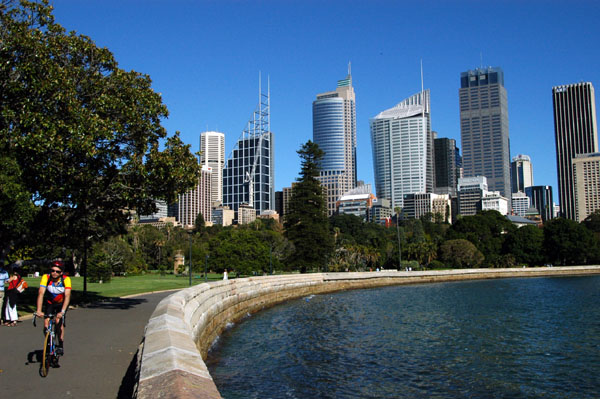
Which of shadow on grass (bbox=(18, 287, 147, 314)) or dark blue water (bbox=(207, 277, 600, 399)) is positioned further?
shadow on grass (bbox=(18, 287, 147, 314))

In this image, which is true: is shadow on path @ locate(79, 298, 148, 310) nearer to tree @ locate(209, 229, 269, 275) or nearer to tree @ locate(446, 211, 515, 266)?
tree @ locate(209, 229, 269, 275)

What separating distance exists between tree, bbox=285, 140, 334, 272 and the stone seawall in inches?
245

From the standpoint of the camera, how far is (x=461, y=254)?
307 ft

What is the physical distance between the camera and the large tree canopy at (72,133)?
57.2 feet

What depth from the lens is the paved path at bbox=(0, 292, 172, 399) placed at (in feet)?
26.7

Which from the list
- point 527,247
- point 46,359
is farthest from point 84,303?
point 527,247

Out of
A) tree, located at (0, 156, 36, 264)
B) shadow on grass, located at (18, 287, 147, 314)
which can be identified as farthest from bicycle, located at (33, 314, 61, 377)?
shadow on grass, located at (18, 287, 147, 314)

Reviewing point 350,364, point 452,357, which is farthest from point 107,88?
point 452,357

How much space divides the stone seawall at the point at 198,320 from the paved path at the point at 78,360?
2.77 feet

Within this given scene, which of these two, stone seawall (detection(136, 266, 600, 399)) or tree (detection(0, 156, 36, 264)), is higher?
tree (detection(0, 156, 36, 264))

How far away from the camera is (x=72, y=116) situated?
58.7ft

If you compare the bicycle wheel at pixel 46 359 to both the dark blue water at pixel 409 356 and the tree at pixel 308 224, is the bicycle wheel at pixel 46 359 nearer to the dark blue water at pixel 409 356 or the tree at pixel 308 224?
the dark blue water at pixel 409 356

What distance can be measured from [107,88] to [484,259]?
8881 centimetres

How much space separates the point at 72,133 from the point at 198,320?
24.5 feet
